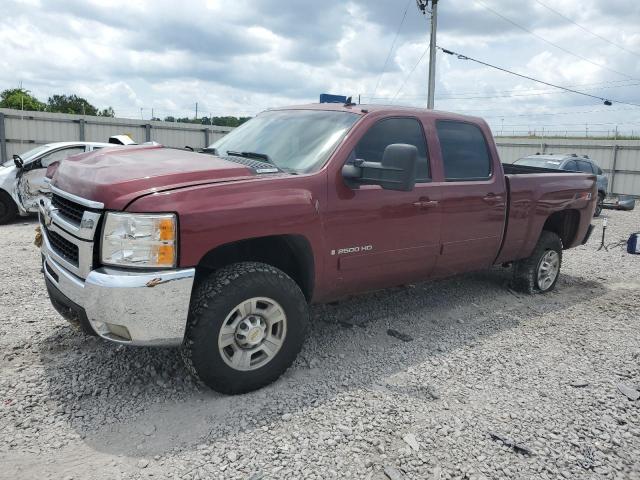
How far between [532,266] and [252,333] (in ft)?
12.6

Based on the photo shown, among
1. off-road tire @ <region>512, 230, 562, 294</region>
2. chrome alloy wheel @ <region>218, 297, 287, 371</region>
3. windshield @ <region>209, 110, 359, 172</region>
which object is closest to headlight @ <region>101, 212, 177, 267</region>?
chrome alloy wheel @ <region>218, 297, 287, 371</region>

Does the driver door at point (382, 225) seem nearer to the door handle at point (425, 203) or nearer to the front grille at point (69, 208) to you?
the door handle at point (425, 203)

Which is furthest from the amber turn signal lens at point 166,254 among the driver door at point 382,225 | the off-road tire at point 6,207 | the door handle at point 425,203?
the off-road tire at point 6,207

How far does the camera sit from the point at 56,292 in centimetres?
340

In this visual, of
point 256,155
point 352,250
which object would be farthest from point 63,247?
point 352,250

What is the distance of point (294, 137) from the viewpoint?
416 cm

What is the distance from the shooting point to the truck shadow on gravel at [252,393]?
3035 mm

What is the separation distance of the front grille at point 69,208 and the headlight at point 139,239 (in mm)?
234

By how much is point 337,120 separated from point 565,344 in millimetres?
2782

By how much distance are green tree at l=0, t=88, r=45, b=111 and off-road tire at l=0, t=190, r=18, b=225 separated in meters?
37.9

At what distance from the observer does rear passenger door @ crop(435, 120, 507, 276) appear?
15.1ft

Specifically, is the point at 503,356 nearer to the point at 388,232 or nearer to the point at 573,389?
the point at 573,389

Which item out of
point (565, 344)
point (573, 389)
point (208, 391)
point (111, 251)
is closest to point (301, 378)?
point (208, 391)

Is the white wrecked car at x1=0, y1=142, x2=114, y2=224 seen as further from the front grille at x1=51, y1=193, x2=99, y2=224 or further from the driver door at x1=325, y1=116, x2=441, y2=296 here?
the driver door at x1=325, y1=116, x2=441, y2=296
